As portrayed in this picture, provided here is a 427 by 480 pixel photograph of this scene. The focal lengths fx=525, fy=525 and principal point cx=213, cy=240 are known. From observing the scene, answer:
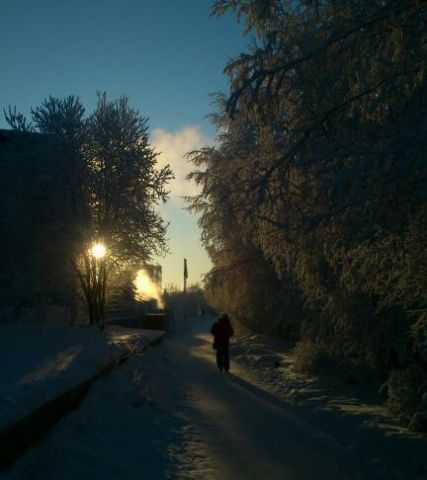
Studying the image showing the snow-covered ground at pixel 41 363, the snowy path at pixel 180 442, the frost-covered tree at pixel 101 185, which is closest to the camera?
the snowy path at pixel 180 442

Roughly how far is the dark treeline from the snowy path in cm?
197

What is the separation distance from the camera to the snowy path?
17.6 ft

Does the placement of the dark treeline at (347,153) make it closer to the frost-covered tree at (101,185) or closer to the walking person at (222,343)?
the walking person at (222,343)

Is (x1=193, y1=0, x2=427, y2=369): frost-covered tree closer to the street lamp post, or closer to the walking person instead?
the walking person

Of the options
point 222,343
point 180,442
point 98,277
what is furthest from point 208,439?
point 98,277

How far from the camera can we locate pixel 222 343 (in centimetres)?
1420

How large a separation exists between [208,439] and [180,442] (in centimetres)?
40

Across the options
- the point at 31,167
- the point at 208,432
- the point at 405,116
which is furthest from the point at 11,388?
the point at 31,167

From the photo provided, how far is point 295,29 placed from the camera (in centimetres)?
780

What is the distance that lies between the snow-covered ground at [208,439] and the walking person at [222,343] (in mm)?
3116

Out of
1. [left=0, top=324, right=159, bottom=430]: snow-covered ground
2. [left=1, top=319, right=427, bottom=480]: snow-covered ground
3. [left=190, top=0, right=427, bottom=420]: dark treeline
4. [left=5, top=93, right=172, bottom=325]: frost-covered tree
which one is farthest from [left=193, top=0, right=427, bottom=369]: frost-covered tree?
[left=5, top=93, right=172, bottom=325]: frost-covered tree

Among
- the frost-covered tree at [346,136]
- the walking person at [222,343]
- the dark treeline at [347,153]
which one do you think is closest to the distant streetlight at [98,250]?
the walking person at [222,343]

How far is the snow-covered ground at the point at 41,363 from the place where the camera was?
5.61m

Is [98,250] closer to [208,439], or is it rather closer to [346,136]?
[208,439]
